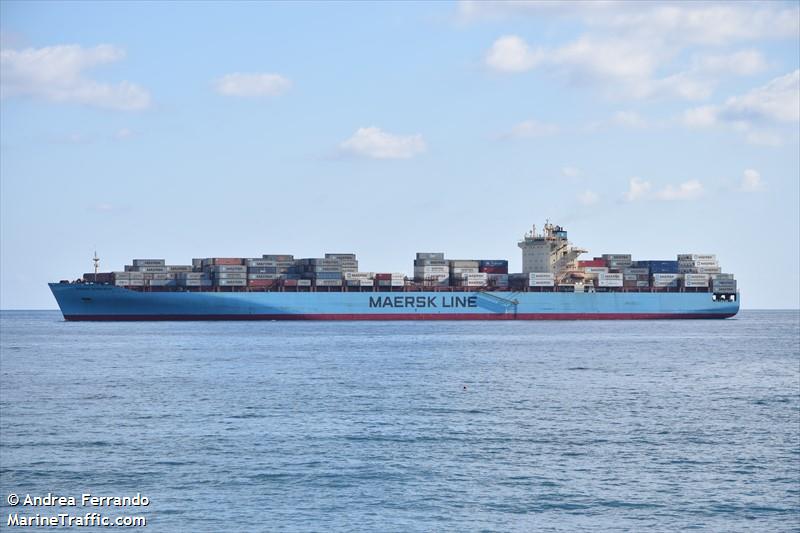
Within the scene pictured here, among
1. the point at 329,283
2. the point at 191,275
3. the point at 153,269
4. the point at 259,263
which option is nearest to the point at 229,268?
the point at 259,263

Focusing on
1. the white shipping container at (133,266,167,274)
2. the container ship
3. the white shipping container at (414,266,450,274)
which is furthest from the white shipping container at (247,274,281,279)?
the white shipping container at (414,266,450,274)

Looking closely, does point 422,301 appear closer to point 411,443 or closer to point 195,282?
point 195,282

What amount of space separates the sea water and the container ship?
4741cm

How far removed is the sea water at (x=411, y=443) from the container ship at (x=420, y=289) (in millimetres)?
47406

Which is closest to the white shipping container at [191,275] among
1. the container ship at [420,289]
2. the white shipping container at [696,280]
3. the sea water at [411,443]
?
the container ship at [420,289]

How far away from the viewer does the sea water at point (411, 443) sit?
22.6m

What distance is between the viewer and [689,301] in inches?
4545

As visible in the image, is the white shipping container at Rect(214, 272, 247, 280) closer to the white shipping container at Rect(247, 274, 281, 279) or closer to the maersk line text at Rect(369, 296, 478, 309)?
the white shipping container at Rect(247, 274, 281, 279)

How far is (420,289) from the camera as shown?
110 meters

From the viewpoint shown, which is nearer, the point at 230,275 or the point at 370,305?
the point at 230,275

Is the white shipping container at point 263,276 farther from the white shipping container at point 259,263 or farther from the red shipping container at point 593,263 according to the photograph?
the red shipping container at point 593,263

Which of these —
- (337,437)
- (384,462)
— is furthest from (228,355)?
(384,462)

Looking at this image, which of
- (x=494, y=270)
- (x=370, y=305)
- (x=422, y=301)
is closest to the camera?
(x=370, y=305)

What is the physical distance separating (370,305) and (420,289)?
6.54 metres
